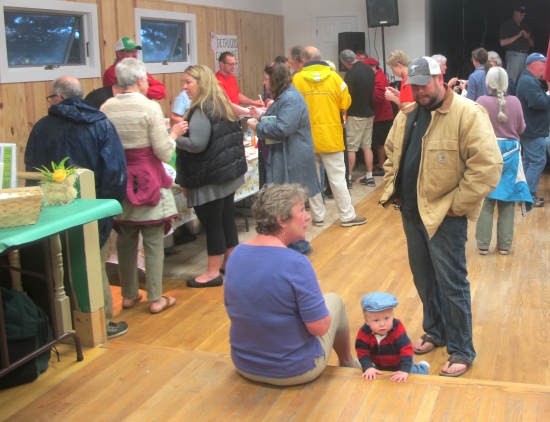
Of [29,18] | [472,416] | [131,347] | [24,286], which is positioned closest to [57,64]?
[29,18]

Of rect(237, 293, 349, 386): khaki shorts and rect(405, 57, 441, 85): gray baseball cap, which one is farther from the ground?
rect(405, 57, 441, 85): gray baseball cap

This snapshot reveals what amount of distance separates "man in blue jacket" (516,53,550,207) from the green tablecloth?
4456 mm

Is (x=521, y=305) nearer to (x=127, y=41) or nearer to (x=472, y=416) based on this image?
(x=472, y=416)

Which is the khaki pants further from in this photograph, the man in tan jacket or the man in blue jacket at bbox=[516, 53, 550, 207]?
the man in blue jacket at bbox=[516, 53, 550, 207]

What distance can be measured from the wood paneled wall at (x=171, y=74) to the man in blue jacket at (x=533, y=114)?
10.9 feet

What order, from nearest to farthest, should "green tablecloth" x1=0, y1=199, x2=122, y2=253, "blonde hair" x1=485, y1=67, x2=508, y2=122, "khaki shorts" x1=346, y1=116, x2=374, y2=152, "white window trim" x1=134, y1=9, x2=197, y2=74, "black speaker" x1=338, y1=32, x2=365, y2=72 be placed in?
"green tablecloth" x1=0, y1=199, x2=122, y2=253 → "blonde hair" x1=485, y1=67, x2=508, y2=122 → "white window trim" x1=134, y1=9, x2=197, y2=74 → "khaki shorts" x1=346, y1=116, x2=374, y2=152 → "black speaker" x1=338, y1=32, x2=365, y2=72

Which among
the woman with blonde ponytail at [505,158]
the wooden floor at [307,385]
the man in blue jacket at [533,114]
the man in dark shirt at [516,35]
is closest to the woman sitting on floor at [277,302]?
the wooden floor at [307,385]

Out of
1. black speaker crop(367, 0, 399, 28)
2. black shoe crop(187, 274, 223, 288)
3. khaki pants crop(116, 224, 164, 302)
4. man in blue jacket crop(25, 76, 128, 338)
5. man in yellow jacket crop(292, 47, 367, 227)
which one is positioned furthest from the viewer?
black speaker crop(367, 0, 399, 28)

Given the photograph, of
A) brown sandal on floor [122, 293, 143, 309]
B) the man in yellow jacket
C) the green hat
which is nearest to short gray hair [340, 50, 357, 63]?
the man in yellow jacket

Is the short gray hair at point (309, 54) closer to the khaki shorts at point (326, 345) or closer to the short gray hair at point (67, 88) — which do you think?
the short gray hair at point (67, 88)

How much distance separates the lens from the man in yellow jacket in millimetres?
5617

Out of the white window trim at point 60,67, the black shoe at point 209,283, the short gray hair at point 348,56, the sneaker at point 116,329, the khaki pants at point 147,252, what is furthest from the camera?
the short gray hair at point 348,56

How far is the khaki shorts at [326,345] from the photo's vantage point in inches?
101

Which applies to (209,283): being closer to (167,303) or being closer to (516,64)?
(167,303)
